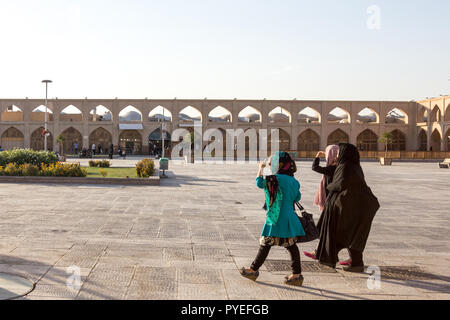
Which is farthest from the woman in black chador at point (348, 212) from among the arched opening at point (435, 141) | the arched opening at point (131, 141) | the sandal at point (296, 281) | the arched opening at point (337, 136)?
the arched opening at point (435, 141)

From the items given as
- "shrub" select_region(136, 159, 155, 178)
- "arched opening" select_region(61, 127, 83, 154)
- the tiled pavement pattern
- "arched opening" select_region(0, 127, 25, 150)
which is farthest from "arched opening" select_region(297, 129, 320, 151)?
the tiled pavement pattern

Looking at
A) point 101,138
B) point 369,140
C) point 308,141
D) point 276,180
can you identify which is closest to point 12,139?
point 101,138

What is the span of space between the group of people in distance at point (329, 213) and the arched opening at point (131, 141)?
4180 centimetres

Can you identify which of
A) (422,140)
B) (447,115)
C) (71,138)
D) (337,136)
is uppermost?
(447,115)

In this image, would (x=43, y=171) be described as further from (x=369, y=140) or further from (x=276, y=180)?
(x=369, y=140)

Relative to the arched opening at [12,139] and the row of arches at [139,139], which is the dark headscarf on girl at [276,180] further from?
the arched opening at [12,139]

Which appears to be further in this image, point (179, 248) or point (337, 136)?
point (337, 136)

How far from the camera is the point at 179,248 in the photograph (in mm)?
5234

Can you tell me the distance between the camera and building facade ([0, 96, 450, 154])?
4388 cm

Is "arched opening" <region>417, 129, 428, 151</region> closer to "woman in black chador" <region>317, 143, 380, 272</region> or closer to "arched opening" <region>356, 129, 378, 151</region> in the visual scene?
"arched opening" <region>356, 129, 378, 151</region>

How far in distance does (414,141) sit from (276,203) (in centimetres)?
4633

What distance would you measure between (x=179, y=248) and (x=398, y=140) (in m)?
45.6

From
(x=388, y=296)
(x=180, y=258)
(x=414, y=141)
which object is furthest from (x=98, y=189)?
(x=414, y=141)

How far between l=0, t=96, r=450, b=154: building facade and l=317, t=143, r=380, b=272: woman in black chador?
132ft
